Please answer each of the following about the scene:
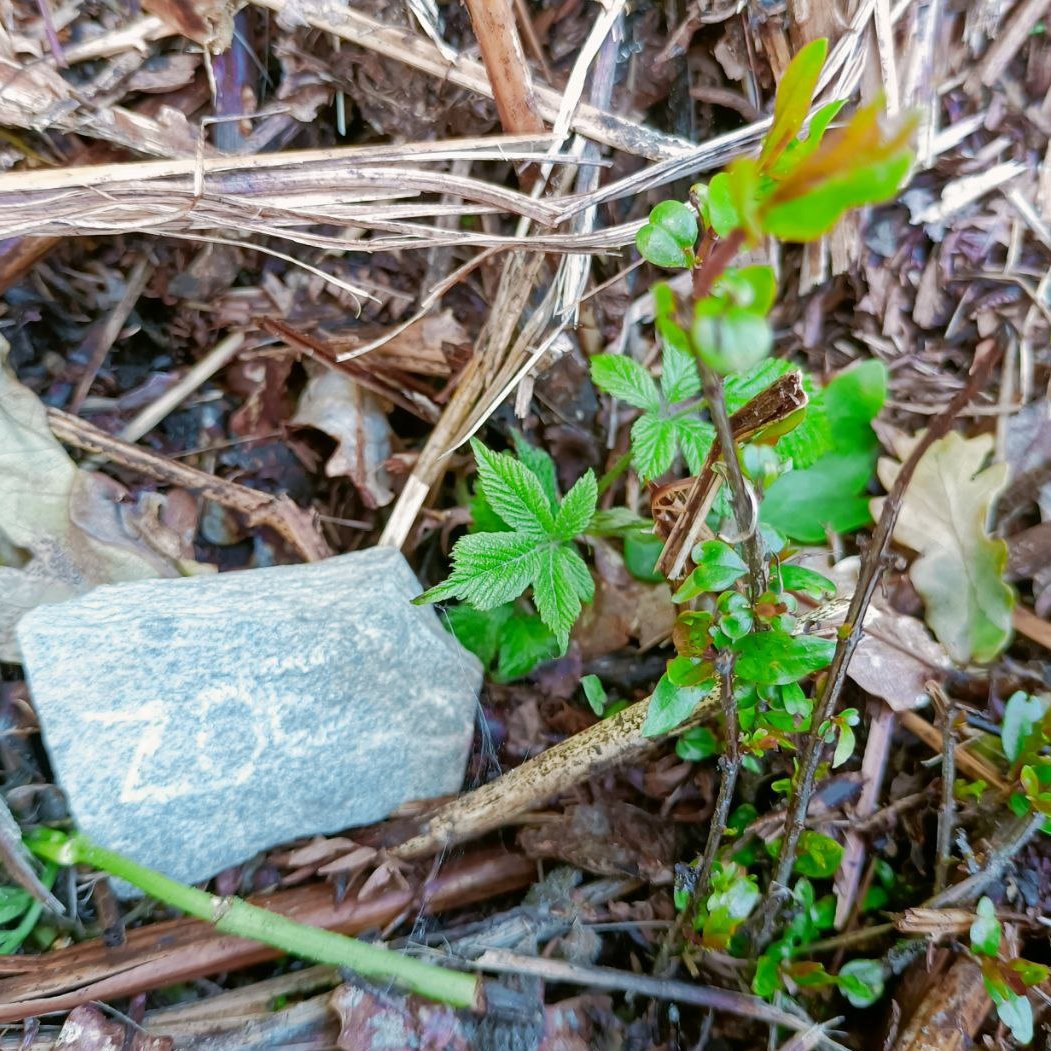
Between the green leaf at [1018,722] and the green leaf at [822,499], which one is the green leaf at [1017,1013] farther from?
the green leaf at [822,499]

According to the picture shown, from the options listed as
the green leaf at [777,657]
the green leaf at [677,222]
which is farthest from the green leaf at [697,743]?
the green leaf at [677,222]

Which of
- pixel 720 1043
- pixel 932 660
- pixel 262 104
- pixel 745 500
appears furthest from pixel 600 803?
pixel 262 104

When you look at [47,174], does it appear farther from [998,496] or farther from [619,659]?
[998,496]

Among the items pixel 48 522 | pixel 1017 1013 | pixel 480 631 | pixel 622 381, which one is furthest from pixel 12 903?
pixel 1017 1013

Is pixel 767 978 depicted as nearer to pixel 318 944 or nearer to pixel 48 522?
pixel 318 944

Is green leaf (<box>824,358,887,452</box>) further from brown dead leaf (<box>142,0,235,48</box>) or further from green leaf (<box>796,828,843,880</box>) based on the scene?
brown dead leaf (<box>142,0,235,48</box>)
